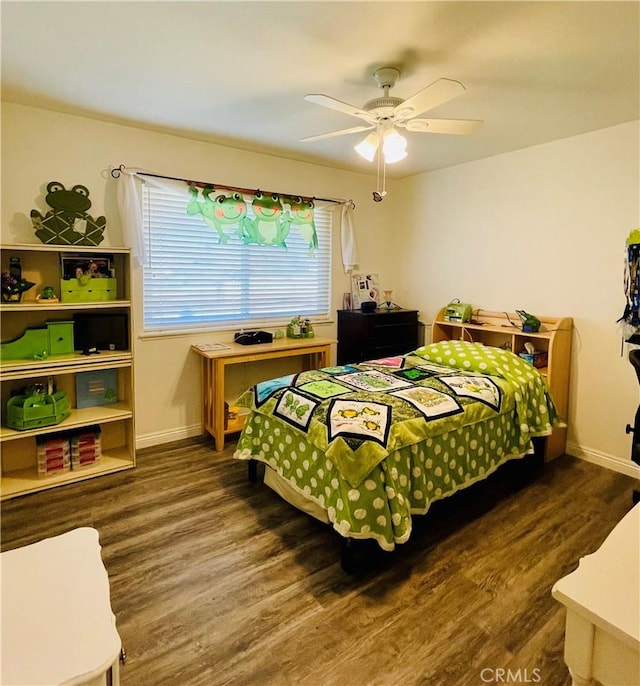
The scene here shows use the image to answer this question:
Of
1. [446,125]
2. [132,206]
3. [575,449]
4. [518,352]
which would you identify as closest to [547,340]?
[518,352]

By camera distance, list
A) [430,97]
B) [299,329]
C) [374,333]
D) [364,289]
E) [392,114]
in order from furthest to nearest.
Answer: [364,289] → [374,333] → [299,329] → [392,114] → [430,97]

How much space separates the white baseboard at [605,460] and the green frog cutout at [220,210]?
11.0ft

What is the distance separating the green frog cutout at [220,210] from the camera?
11.3ft

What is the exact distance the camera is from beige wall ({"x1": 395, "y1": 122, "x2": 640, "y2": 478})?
3059 millimetres

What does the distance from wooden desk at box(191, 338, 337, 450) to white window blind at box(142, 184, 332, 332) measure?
12.7 inches

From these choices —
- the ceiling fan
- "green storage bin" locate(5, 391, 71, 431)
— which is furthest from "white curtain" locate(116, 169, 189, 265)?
the ceiling fan

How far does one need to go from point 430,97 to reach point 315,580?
7.66 feet

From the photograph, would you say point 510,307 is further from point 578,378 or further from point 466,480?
point 466,480

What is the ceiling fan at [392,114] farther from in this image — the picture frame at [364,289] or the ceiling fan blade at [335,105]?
the picture frame at [364,289]

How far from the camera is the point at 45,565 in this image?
0.95m

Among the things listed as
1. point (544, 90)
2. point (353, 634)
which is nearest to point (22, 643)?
point (353, 634)

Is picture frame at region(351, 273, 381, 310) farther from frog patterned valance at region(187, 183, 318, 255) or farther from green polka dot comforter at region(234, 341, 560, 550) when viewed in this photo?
green polka dot comforter at region(234, 341, 560, 550)

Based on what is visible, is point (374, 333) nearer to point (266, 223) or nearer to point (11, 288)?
point (266, 223)

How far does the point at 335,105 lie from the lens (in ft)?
6.66
